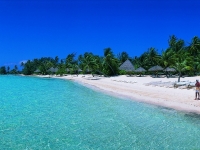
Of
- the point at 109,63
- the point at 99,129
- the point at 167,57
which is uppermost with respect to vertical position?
the point at 167,57

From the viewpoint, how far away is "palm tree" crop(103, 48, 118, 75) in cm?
4781

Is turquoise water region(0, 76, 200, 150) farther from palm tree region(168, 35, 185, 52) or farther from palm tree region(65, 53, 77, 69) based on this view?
palm tree region(65, 53, 77, 69)

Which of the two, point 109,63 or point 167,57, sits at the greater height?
point 167,57

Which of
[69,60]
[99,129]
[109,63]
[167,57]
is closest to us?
[99,129]

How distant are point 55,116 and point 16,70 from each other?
105925 mm

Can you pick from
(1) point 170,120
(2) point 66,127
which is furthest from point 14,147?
(1) point 170,120

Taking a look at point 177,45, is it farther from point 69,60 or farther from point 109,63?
point 69,60

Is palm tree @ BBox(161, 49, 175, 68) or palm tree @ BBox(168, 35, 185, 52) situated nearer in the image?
palm tree @ BBox(161, 49, 175, 68)

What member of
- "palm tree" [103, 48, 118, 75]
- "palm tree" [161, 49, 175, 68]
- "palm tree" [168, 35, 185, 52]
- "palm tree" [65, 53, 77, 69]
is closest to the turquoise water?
"palm tree" [161, 49, 175, 68]

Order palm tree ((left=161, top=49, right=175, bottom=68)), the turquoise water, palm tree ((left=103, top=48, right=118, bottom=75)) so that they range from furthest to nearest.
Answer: palm tree ((left=103, top=48, right=118, bottom=75))
palm tree ((left=161, top=49, right=175, bottom=68))
the turquoise water

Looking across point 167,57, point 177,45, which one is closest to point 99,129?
point 167,57

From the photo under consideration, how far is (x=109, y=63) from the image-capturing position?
4822 centimetres

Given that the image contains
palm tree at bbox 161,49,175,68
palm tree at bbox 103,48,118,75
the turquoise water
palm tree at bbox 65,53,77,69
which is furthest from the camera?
palm tree at bbox 65,53,77,69

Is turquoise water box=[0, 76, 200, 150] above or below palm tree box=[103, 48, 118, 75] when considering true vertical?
below
